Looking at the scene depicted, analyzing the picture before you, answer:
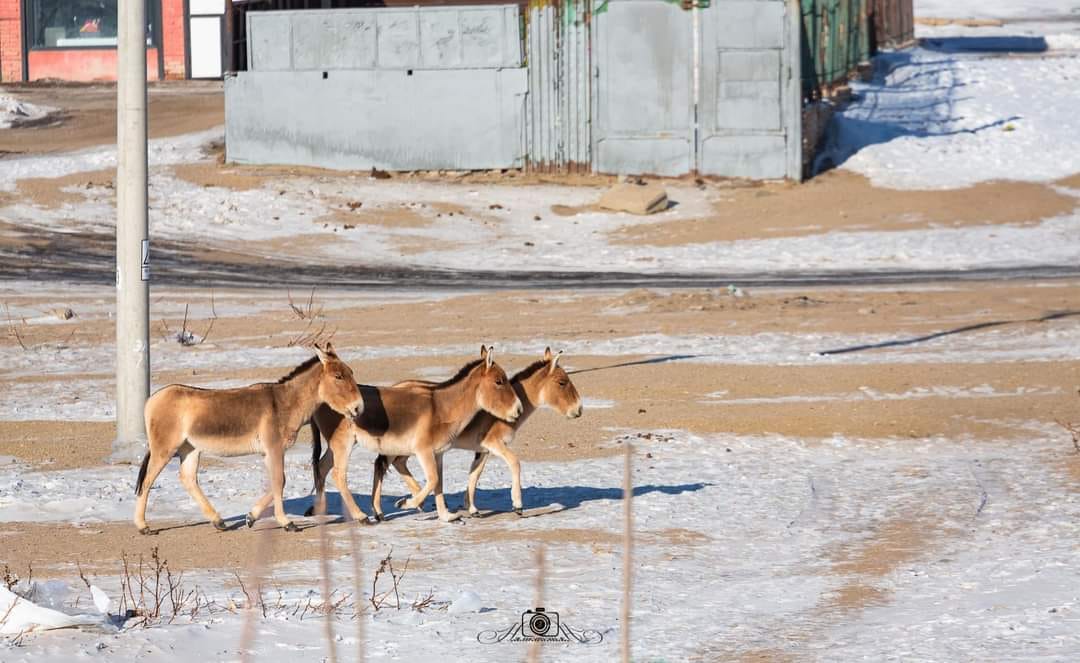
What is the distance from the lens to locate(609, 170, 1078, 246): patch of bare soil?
1262 inches

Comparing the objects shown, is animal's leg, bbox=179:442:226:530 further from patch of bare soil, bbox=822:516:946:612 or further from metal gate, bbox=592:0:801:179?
metal gate, bbox=592:0:801:179

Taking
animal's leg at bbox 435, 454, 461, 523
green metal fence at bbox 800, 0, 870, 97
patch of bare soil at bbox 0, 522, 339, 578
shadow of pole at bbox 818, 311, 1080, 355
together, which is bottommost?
patch of bare soil at bbox 0, 522, 339, 578

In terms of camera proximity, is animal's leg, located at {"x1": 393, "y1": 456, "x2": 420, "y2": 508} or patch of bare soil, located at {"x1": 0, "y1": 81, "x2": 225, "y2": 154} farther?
patch of bare soil, located at {"x1": 0, "y1": 81, "x2": 225, "y2": 154}

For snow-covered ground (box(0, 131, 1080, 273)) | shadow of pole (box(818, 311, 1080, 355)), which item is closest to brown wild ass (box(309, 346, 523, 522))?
shadow of pole (box(818, 311, 1080, 355))

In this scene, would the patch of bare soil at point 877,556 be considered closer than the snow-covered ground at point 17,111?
Yes

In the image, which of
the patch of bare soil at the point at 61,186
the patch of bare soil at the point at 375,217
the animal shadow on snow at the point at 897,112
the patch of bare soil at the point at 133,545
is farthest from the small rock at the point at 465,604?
the animal shadow on snow at the point at 897,112

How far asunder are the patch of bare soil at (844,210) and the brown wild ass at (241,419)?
2119 cm

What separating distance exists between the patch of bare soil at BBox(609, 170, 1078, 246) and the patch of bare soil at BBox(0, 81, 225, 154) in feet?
47.1

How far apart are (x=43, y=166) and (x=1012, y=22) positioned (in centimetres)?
6270

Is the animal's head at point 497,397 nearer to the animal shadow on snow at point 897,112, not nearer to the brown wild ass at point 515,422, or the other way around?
the brown wild ass at point 515,422

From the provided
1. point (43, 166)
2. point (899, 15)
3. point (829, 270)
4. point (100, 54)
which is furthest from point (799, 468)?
point (899, 15)

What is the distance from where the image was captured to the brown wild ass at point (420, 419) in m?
10.7

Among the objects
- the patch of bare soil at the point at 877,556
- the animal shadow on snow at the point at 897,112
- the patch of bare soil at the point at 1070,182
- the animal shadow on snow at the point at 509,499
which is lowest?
the patch of bare soil at the point at 877,556

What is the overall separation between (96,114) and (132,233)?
1232 inches
